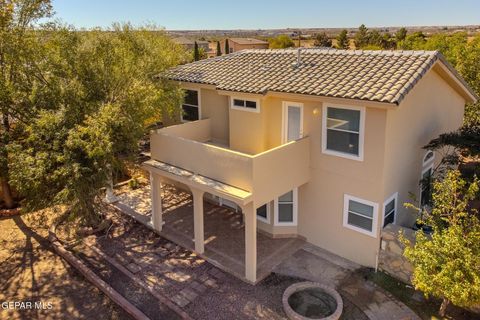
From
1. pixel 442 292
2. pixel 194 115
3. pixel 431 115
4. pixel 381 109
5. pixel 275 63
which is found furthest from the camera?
pixel 194 115

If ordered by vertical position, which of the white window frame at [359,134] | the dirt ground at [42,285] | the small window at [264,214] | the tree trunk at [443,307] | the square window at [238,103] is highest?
the square window at [238,103]

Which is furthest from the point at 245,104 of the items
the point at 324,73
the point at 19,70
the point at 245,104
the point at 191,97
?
the point at 19,70

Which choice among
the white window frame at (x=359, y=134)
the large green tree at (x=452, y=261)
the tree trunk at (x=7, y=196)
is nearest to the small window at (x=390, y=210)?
the white window frame at (x=359, y=134)

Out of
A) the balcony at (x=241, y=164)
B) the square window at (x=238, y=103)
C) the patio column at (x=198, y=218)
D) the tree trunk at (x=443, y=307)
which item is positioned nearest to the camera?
the tree trunk at (x=443, y=307)

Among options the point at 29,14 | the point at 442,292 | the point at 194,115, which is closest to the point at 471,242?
the point at 442,292

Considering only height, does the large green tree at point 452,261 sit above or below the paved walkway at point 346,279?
above

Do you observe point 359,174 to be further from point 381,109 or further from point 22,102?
point 22,102

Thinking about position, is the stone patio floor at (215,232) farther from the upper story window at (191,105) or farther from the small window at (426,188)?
the small window at (426,188)

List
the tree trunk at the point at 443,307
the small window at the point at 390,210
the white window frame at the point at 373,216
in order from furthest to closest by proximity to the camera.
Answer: the small window at the point at 390,210 → the white window frame at the point at 373,216 → the tree trunk at the point at 443,307
